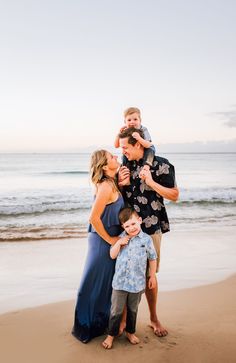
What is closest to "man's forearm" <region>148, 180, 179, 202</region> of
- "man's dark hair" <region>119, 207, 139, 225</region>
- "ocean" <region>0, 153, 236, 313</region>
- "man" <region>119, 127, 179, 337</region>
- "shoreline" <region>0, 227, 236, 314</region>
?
"man" <region>119, 127, 179, 337</region>

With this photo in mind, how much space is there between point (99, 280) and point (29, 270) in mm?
3153

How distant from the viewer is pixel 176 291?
4969 millimetres

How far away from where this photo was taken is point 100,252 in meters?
3.25

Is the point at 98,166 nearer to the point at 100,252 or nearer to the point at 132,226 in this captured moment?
the point at 132,226

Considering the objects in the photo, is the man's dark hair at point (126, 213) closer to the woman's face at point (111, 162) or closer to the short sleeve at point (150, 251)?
the short sleeve at point (150, 251)

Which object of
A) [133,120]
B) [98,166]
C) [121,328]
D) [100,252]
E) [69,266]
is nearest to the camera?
[98,166]

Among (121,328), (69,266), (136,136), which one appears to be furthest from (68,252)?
(136,136)

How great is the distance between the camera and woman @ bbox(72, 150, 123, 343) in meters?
3.12

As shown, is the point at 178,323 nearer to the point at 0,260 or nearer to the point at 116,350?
the point at 116,350

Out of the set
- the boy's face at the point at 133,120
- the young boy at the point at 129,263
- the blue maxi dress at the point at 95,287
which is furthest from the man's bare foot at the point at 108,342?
the boy's face at the point at 133,120

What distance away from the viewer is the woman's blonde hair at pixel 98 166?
314cm

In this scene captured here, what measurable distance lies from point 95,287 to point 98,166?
1.10m

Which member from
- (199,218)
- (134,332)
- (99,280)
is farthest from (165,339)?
(199,218)

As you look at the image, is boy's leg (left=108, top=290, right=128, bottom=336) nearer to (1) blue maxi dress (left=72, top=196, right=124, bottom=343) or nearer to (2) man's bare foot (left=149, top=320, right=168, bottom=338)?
(1) blue maxi dress (left=72, top=196, right=124, bottom=343)
